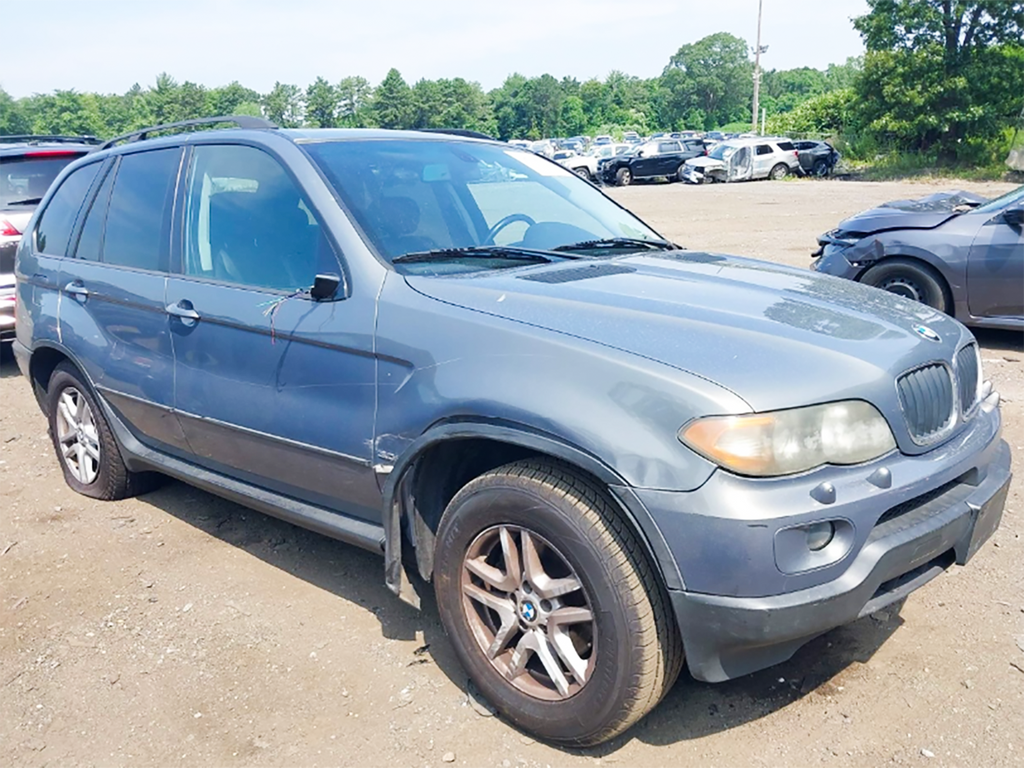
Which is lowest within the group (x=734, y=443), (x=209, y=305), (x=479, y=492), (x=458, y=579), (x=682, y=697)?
(x=682, y=697)

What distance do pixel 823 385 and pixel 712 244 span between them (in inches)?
486

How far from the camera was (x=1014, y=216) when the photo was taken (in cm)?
698

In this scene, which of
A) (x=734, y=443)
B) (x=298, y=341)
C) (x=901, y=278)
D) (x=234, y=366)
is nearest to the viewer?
(x=734, y=443)

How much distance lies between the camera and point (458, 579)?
2.84 meters

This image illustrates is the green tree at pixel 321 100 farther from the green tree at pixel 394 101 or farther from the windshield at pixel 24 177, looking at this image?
the windshield at pixel 24 177

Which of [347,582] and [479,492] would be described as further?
[347,582]

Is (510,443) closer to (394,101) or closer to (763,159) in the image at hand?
(763,159)

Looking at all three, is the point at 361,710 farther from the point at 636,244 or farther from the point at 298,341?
the point at 636,244

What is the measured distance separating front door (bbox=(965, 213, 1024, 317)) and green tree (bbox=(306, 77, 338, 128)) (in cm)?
9214

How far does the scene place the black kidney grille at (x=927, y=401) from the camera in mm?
2562

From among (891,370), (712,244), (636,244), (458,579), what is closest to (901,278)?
(636,244)

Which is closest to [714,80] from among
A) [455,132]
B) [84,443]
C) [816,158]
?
[816,158]

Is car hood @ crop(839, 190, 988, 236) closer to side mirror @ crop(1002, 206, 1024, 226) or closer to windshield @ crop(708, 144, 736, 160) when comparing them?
side mirror @ crop(1002, 206, 1024, 226)

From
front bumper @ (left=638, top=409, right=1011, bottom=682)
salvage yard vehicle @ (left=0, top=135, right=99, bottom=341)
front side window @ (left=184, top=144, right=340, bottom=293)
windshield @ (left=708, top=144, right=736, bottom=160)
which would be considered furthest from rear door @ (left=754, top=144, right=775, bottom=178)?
front bumper @ (left=638, top=409, right=1011, bottom=682)
